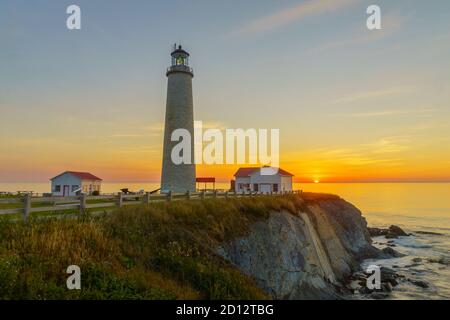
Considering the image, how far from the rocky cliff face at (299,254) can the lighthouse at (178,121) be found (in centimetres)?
1302

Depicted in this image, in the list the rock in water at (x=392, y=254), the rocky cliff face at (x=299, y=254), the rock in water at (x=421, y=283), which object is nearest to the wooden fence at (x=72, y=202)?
the rocky cliff face at (x=299, y=254)

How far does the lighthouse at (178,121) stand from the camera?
113ft

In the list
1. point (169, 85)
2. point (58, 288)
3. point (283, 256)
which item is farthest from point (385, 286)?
point (169, 85)

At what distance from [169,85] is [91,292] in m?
30.8

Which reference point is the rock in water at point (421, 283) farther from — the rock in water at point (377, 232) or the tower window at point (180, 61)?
the tower window at point (180, 61)

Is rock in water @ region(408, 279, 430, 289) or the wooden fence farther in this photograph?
rock in water @ region(408, 279, 430, 289)

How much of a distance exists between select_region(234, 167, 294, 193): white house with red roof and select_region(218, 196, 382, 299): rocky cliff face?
9.15 metres

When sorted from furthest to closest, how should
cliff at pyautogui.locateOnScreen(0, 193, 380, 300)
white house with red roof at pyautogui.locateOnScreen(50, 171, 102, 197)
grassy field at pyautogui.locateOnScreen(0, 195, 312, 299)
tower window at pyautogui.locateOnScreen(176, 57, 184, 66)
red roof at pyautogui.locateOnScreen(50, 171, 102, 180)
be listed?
red roof at pyautogui.locateOnScreen(50, 171, 102, 180) < white house with red roof at pyautogui.locateOnScreen(50, 171, 102, 197) < tower window at pyautogui.locateOnScreen(176, 57, 184, 66) < cliff at pyautogui.locateOnScreen(0, 193, 380, 300) < grassy field at pyautogui.locateOnScreen(0, 195, 312, 299)

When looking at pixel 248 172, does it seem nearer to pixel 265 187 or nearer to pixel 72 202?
pixel 265 187

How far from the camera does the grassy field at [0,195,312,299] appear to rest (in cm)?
745

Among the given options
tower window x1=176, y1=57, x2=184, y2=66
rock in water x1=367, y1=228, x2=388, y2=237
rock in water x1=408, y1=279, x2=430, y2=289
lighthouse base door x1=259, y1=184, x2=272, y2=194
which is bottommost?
rock in water x1=367, y1=228, x2=388, y2=237

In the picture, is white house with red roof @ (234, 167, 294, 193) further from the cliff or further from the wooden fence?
the cliff

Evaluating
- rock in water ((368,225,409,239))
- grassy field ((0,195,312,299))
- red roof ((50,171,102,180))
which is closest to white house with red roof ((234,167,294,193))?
rock in water ((368,225,409,239))
